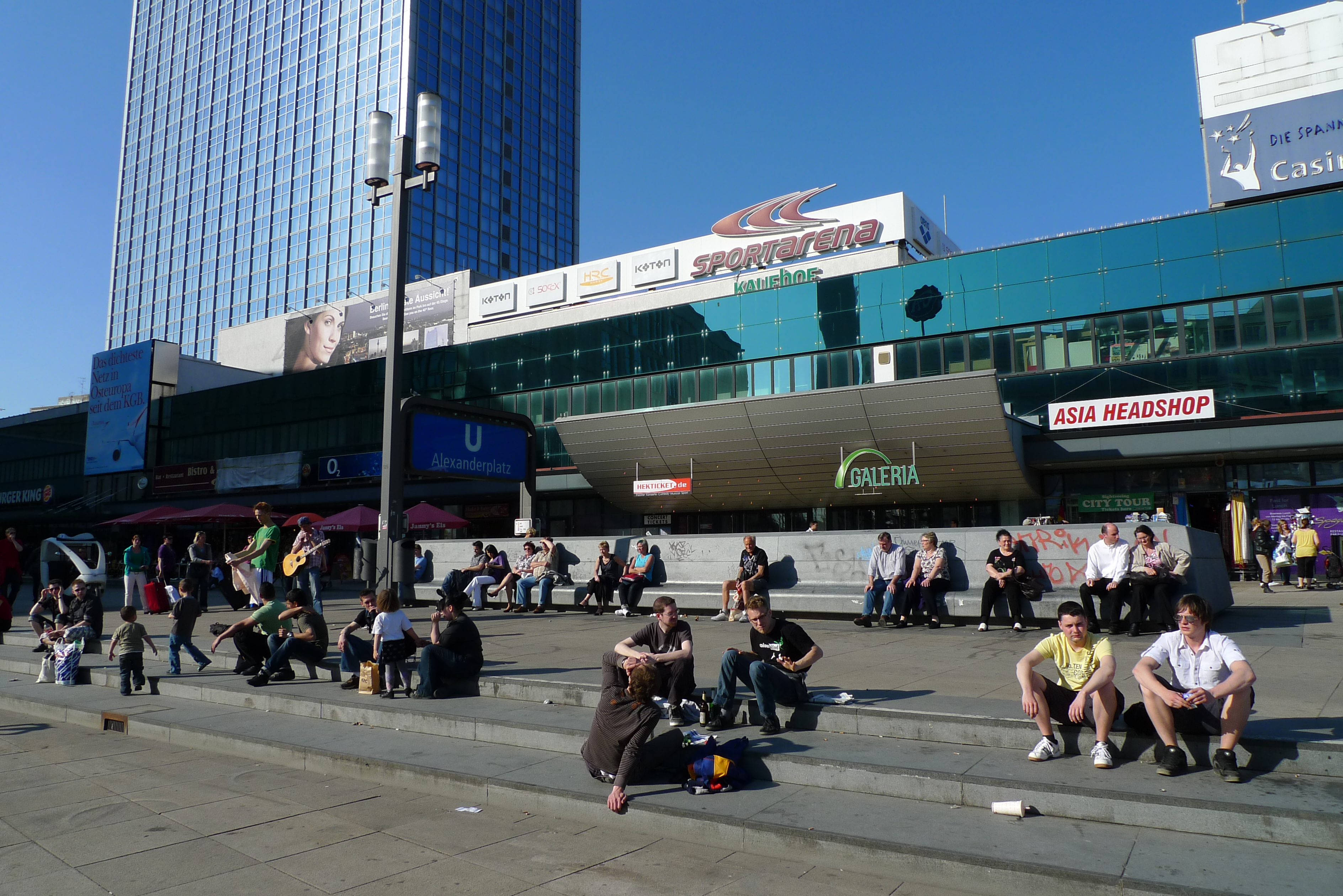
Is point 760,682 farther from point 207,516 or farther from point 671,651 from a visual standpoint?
point 207,516

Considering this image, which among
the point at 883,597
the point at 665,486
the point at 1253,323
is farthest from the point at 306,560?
the point at 1253,323

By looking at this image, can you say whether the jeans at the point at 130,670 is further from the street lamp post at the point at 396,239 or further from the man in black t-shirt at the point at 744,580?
the man in black t-shirt at the point at 744,580

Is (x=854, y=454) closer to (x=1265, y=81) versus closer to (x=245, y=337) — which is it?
(x=1265, y=81)

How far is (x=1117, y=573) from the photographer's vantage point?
37.0 ft

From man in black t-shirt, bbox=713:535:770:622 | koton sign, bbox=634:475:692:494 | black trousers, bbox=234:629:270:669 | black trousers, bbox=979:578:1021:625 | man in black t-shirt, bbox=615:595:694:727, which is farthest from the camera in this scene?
koton sign, bbox=634:475:692:494

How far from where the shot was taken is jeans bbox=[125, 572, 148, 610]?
64.9 ft

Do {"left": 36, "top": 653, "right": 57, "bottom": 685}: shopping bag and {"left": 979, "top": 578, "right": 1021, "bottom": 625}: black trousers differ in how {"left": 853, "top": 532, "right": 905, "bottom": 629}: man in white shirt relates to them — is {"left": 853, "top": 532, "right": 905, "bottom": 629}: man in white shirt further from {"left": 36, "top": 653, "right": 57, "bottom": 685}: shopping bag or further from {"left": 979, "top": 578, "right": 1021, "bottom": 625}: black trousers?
{"left": 36, "top": 653, "right": 57, "bottom": 685}: shopping bag

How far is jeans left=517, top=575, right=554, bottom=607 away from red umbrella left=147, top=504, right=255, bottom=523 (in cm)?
1674

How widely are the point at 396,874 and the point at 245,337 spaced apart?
235 ft

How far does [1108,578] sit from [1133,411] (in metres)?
17.7

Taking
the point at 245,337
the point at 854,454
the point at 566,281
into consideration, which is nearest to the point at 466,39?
the point at 245,337

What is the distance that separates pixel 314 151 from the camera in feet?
311

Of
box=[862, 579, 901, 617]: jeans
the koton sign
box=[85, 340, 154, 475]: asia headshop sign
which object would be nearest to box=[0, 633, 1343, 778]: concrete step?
box=[862, 579, 901, 617]: jeans

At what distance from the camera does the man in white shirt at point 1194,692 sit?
5.23 m
